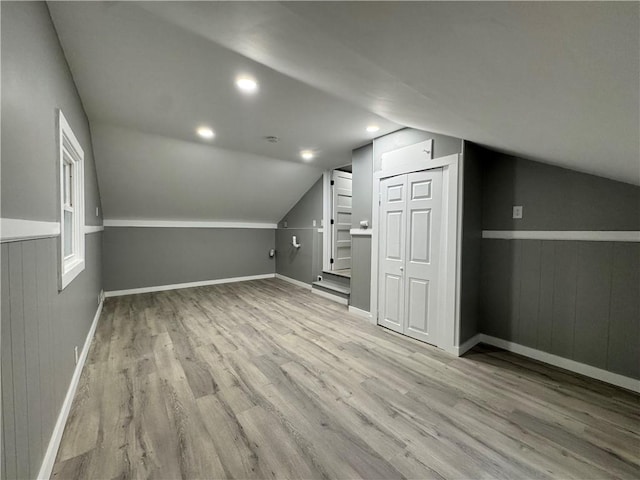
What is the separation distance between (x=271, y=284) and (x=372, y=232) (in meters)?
3.09

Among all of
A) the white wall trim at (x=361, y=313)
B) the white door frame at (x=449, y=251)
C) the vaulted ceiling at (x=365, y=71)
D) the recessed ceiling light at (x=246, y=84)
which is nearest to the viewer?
the vaulted ceiling at (x=365, y=71)

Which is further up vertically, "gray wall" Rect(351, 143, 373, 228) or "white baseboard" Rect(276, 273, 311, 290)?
"gray wall" Rect(351, 143, 373, 228)

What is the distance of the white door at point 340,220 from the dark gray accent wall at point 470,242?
8.72ft

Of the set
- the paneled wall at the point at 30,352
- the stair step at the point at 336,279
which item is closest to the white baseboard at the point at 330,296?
the stair step at the point at 336,279

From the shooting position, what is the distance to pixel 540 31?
75 cm

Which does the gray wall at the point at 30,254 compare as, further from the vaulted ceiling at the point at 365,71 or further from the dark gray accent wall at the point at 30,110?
the vaulted ceiling at the point at 365,71

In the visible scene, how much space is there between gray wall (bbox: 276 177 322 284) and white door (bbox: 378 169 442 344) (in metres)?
2.07

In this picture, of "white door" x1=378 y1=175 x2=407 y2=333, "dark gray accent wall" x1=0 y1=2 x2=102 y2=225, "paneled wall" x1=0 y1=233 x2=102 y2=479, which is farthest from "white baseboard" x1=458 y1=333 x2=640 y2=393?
"dark gray accent wall" x1=0 y1=2 x2=102 y2=225

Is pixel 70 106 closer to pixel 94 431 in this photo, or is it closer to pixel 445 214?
pixel 94 431

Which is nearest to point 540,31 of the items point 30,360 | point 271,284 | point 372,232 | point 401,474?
point 401,474

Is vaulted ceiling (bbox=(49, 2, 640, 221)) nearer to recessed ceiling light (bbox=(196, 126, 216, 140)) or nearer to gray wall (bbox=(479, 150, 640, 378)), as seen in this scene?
recessed ceiling light (bbox=(196, 126, 216, 140))

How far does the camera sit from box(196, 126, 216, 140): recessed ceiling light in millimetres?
3080

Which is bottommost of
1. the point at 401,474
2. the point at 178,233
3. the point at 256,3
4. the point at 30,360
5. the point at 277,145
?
the point at 401,474

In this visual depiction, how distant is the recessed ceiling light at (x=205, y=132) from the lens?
3080 millimetres
